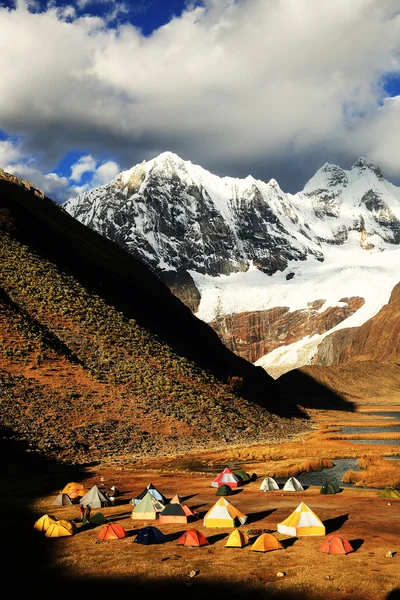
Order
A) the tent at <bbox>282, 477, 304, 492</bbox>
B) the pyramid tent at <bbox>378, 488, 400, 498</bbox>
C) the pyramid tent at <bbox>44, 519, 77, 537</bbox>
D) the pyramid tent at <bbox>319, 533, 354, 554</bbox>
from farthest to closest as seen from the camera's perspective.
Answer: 1. the tent at <bbox>282, 477, 304, 492</bbox>
2. the pyramid tent at <bbox>378, 488, 400, 498</bbox>
3. the pyramid tent at <bbox>44, 519, 77, 537</bbox>
4. the pyramid tent at <bbox>319, 533, 354, 554</bbox>

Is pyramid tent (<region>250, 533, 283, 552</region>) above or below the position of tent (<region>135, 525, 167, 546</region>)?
above

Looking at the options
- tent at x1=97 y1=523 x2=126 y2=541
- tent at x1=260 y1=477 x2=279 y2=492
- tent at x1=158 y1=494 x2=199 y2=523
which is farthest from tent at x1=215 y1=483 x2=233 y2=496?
tent at x1=97 y1=523 x2=126 y2=541

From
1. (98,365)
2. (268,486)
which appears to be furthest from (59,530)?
(98,365)

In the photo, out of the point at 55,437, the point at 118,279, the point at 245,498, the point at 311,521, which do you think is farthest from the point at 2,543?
the point at 118,279

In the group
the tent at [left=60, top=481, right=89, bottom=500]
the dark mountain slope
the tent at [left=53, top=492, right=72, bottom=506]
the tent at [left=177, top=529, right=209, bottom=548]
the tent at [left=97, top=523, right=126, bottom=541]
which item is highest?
the dark mountain slope

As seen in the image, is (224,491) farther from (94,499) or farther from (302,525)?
(302,525)

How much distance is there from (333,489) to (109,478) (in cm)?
1786

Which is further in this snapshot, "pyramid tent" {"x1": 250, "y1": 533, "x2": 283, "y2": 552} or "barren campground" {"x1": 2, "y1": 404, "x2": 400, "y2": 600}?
"pyramid tent" {"x1": 250, "y1": 533, "x2": 283, "y2": 552}

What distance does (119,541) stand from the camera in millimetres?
25953

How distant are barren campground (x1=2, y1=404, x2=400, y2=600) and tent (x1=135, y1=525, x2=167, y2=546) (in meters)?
0.28

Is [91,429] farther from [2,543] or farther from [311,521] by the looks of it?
[311,521]

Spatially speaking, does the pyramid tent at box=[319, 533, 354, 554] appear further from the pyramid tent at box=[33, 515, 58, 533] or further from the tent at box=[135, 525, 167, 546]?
the pyramid tent at box=[33, 515, 58, 533]

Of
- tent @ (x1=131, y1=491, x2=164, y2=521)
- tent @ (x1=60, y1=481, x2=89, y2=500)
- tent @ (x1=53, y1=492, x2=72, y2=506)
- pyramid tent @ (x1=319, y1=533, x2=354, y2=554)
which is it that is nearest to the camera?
pyramid tent @ (x1=319, y1=533, x2=354, y2=554)

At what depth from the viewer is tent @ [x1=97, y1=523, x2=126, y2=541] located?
86.1ft
